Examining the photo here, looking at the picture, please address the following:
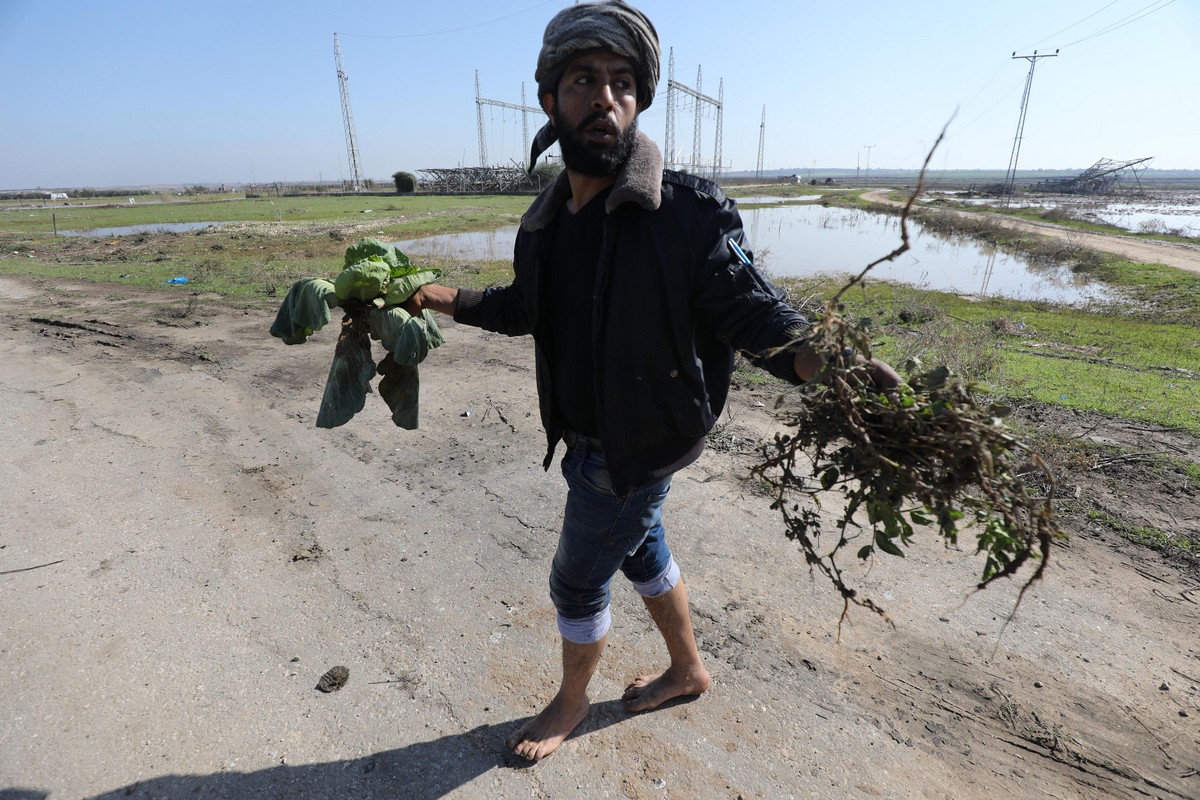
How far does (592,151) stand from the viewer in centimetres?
179

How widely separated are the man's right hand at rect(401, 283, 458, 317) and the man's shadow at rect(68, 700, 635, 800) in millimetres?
1539

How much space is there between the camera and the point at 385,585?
3012mm

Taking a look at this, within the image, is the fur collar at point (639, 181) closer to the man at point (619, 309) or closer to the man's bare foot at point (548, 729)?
the man at point (619, 309)

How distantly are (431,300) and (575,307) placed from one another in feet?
2.19

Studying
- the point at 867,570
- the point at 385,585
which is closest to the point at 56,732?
the point at 385,585

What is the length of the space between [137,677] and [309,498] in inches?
56.0

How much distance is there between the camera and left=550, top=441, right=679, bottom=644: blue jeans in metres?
1.92

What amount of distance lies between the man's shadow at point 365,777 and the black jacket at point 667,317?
114cm

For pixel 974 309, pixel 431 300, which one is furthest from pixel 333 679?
pixel 974 309

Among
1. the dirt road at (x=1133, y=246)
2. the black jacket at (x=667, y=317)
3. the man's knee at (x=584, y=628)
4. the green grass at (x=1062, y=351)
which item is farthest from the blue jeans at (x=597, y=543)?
the dirt road at (x=1133, y=246)

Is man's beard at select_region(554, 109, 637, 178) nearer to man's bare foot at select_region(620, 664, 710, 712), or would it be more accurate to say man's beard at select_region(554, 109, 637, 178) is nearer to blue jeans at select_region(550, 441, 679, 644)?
blue jeans at select_region(550, 441, 679, 644)

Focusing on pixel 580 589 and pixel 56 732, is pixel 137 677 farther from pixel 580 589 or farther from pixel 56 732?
pixel 580 589

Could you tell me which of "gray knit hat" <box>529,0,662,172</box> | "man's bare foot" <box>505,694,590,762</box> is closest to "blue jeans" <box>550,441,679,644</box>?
"man's bare foot" <box>505,694,590,762</box>

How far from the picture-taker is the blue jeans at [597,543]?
1.92m
